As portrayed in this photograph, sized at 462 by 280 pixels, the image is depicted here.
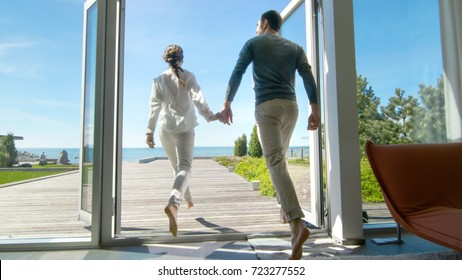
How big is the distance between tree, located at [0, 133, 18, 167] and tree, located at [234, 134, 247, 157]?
1.95m

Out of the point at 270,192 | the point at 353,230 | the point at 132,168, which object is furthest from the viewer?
the point at 270,192

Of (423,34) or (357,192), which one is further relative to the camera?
(423,34)

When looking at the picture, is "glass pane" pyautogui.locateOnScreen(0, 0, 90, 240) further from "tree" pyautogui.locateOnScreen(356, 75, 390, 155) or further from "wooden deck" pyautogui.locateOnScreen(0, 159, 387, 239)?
"tree" pyautogui.locateOnScreen(356, 75, 390, 155)

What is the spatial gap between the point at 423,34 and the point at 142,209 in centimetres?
310

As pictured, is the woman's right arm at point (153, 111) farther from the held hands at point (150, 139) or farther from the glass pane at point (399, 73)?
the glass pane at point (399, 73)

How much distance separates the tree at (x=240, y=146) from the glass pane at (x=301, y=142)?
0.50 metres

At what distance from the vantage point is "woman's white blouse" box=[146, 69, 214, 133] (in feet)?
8.13

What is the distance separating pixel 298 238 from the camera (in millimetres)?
1906

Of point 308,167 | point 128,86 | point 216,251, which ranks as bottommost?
point 216,251

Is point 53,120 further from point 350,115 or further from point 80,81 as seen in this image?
point 350,115

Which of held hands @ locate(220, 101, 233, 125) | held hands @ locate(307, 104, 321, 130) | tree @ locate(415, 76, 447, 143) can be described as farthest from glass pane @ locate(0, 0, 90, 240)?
tree @ locate(415, 76, 447, 143)

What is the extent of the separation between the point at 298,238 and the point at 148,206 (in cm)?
159

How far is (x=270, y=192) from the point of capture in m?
3.49
